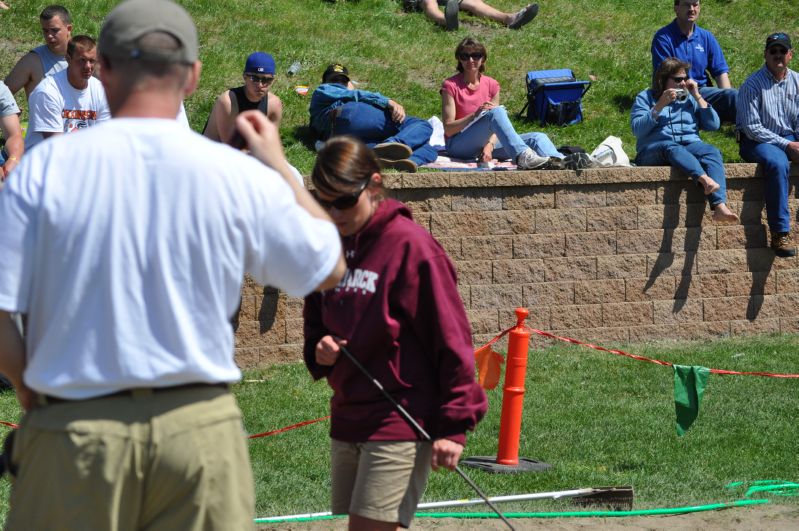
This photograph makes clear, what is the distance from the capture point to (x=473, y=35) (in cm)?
1426

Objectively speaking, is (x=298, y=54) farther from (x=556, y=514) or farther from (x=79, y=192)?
(x=79, y=192)

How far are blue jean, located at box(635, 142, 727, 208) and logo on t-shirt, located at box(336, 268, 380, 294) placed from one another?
21.9 ft

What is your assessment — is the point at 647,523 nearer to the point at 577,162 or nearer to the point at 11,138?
the point at 577,162

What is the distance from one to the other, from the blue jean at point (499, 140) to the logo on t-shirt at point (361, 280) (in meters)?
6.29

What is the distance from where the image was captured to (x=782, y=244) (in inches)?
394

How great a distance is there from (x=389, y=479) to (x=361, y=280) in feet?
2.11

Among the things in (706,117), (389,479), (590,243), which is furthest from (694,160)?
(389,479)

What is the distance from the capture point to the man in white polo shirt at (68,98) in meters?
8.09

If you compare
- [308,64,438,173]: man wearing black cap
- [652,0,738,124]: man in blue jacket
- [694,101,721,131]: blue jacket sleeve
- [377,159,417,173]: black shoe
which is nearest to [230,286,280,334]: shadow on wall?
[377,159,417,173]: black shoe

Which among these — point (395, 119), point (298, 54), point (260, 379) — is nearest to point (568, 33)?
point (298, 54)

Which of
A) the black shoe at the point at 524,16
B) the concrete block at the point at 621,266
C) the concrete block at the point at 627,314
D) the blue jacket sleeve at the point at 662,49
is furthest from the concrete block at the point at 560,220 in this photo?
the black shoe at the point at 524,16

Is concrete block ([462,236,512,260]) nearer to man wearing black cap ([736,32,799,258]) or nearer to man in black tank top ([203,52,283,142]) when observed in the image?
man in black tank top ([203,52,283,142])

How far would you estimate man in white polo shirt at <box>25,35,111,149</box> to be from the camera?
8.09 metres

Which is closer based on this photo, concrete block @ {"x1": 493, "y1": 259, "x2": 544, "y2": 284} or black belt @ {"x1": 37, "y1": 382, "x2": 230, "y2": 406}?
black belt @ {"x1": 37, "y1": 382, "x2": 230, "y2": 406}
